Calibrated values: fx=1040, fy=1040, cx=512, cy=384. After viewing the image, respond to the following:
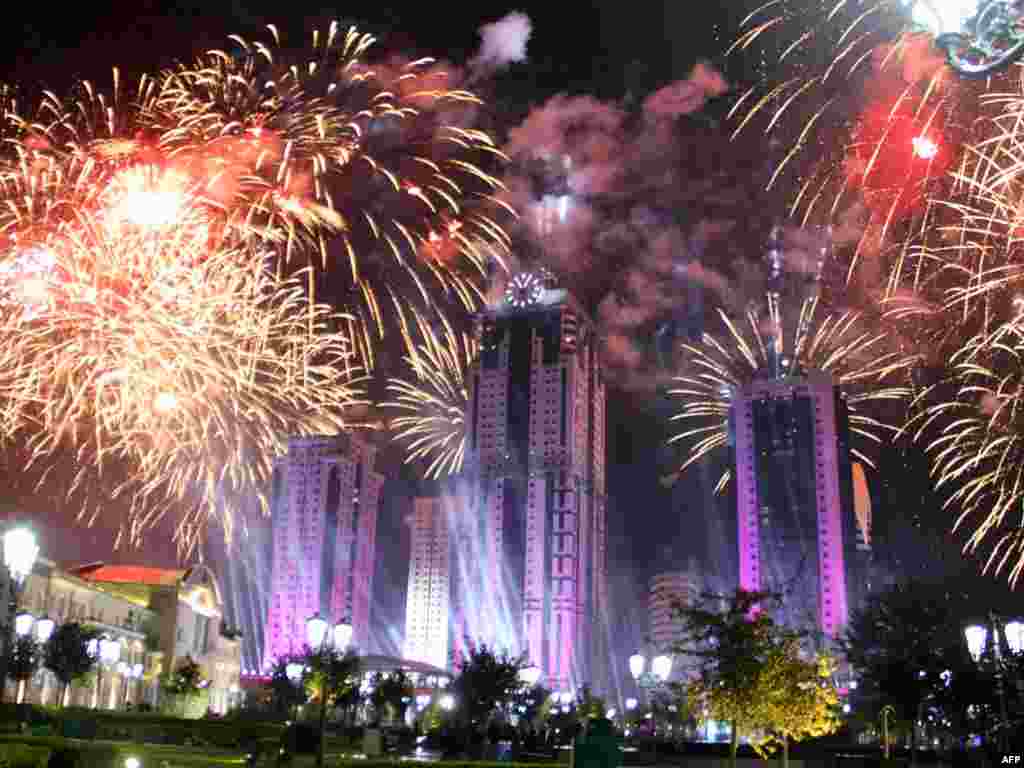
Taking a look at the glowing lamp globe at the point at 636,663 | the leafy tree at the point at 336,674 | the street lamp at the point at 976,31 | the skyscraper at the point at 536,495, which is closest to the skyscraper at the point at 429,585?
the skyscraper at the point at 536,495

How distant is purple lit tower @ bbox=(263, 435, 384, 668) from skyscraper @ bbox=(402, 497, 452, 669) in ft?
53.6

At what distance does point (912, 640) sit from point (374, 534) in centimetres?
10991

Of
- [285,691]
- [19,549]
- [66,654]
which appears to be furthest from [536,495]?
[19,549]

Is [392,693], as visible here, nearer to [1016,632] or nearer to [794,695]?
[794,695]

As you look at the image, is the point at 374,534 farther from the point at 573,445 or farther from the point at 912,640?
the point at 912,640

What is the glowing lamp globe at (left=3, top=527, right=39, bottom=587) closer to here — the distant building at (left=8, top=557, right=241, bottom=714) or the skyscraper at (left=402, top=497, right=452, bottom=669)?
the distant building at (left=8, top=557, right=241, bottom=714)

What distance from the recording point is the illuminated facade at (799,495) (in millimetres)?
123312

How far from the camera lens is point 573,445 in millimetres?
144250

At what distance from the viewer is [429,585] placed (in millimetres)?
174375

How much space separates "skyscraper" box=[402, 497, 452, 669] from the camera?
165625 millimetres

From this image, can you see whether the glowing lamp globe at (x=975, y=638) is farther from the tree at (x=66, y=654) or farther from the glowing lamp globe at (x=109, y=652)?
the glowing lamp globe at (x=109, y=652)

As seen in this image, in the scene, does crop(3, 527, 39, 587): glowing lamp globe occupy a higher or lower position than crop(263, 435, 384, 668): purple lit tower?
lower

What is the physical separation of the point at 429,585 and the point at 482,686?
130m

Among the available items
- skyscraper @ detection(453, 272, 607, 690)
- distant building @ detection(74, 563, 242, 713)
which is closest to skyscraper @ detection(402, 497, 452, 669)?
skyscraper @ detection(453, 272, 607, 690)
